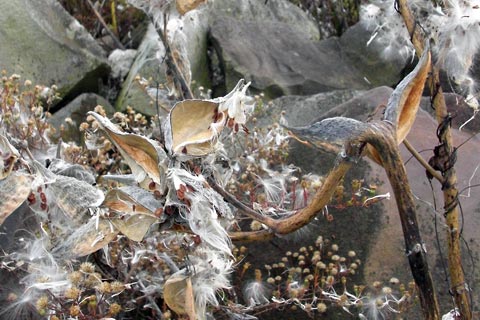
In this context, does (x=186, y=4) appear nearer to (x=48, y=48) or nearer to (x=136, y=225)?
(x=136, y=225)

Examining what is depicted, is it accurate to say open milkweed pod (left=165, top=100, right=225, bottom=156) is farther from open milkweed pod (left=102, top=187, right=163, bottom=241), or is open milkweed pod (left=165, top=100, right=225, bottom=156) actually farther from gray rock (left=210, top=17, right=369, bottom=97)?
gray rock (left=210, top=17, right=369, bottom=97)

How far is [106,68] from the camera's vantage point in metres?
4.16

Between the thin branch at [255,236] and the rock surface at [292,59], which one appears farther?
the rock surface at [292,59]

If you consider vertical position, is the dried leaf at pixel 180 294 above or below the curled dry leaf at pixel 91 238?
below

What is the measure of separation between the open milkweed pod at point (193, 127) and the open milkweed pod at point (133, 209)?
9cm

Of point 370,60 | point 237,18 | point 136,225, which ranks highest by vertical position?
point 136,225

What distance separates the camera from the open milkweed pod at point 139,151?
1105 mm

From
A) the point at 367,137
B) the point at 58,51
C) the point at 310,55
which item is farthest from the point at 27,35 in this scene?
the point at 367,137

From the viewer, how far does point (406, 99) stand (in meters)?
1.10

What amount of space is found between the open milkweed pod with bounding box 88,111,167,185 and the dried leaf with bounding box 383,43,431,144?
365 mm

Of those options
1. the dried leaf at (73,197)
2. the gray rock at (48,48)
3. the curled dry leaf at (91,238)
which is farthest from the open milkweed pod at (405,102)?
the gray rock at (48,48)

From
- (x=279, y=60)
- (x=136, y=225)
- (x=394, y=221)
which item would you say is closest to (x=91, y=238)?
(x=136, y=225)

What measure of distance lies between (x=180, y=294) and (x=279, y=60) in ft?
10.00

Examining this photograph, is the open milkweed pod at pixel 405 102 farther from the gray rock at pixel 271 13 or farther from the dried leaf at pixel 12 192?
the gray rock at pixel 271 13
